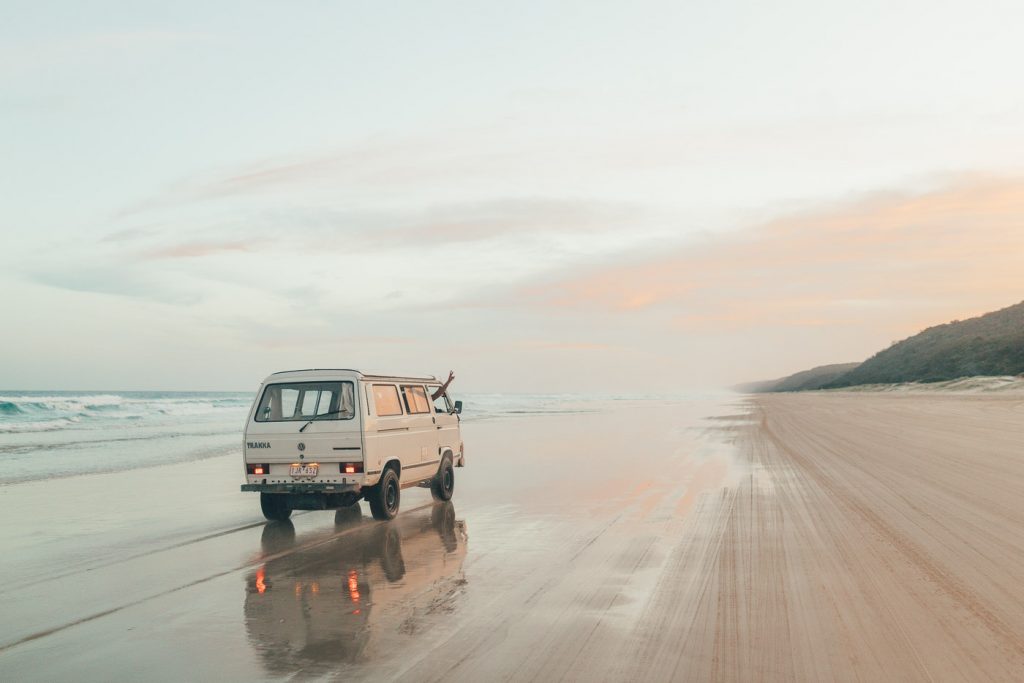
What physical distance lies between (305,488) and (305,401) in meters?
1.57

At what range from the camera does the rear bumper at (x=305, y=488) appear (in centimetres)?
1166

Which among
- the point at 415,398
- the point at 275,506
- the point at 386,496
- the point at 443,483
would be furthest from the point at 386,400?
the point at 443,483

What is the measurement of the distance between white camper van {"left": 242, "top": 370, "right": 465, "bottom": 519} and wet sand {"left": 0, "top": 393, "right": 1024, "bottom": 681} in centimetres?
52

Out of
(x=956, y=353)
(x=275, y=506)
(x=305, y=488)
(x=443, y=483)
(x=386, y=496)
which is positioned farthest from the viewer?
(x=956, y=353)

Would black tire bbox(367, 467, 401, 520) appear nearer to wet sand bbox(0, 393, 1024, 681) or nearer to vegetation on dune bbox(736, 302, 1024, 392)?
wet sand bbox(0, 393, 1024, 681)

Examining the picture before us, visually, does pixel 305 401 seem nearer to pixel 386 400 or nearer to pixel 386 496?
pixel 386 400

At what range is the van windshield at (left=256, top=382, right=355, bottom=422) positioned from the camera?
12.2 m

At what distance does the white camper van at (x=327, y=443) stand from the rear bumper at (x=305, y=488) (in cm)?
1

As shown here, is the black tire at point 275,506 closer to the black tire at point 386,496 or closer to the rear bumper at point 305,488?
the rear bumper at point 305,488

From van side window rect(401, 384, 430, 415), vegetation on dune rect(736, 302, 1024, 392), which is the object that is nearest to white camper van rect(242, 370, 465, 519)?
van side window rect(401, 384, 430, 415)

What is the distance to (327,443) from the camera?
11.8 metres

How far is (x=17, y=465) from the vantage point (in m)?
22.4

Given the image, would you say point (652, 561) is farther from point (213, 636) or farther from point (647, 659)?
point (213, 636)

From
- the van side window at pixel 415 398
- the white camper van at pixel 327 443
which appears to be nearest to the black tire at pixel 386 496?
the white camper van at pixel 327 443
